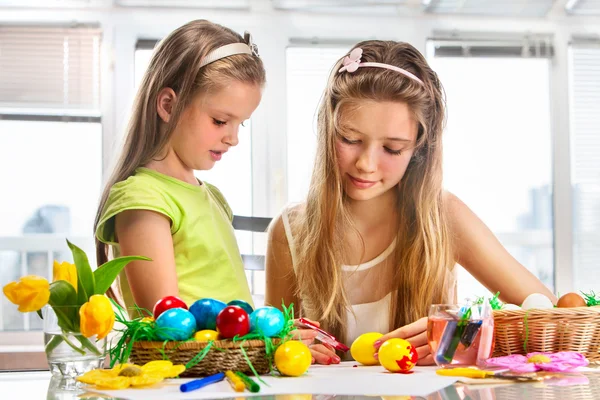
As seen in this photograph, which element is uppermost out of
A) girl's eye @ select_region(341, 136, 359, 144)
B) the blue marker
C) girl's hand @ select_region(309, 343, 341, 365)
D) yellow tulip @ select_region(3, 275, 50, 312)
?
girl's eye @ select_region(341, 136, 359, 144)

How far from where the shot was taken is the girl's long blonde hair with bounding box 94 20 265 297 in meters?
1.60

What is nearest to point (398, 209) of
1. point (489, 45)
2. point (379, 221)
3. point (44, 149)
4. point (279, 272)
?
point (379, 221)

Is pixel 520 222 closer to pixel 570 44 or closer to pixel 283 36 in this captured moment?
pixel 570 44

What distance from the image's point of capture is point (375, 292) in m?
1.73

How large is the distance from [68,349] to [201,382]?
0.21m

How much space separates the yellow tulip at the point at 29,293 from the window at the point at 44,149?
3.66 metres

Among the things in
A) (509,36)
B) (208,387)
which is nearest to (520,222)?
(509,36)

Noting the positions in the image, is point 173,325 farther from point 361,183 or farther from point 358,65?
point 358,65

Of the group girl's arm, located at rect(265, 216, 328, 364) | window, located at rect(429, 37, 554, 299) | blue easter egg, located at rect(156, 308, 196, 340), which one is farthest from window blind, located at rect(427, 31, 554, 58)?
blue easter egg, located at rect(156, 308, 196, 340)

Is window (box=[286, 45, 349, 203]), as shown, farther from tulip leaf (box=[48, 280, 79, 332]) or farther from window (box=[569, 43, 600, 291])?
tulip leaf (box=[48, 280, 79, 332])

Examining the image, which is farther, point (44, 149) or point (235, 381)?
point (44, 149)

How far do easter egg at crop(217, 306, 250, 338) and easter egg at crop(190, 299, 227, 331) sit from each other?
36 mm

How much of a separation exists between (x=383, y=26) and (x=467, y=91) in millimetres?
715

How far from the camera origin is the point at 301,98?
479 centimetres
